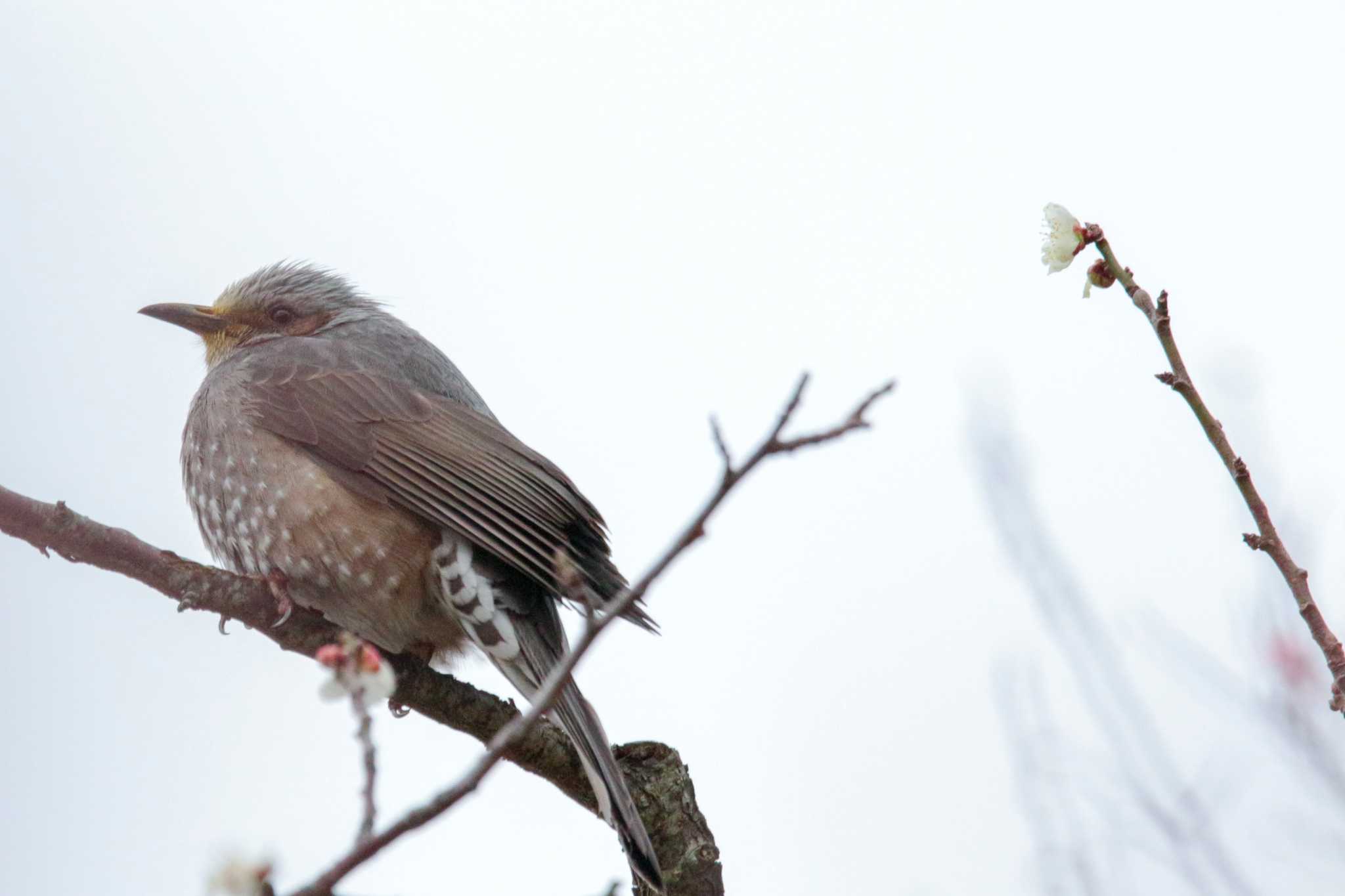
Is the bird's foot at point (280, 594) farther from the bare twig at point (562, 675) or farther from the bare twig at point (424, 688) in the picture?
the bare twig at point (562, 675)

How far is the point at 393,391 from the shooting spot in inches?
210

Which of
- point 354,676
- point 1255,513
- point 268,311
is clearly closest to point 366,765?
point 354,676

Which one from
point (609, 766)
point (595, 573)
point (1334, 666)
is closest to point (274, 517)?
point (595, 573)

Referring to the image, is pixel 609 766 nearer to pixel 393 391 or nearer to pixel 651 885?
pixel 651 885

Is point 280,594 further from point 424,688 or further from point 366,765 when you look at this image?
point 366,765

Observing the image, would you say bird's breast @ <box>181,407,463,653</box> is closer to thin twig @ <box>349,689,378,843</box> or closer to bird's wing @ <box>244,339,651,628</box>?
bird's wing @ <box>244,339,651,628</box>

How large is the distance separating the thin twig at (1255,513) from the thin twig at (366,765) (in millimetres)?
1325

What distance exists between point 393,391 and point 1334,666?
3893 millimetres

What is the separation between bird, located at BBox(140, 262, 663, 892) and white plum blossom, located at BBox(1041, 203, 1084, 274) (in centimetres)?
204

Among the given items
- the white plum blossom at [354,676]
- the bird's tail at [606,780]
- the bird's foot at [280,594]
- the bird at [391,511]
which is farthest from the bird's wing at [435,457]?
the white plum blossom at [354,676]

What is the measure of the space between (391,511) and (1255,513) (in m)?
3.25

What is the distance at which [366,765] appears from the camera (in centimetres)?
214

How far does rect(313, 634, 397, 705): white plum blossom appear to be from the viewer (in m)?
2.28

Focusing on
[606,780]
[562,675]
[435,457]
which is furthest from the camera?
[435,457]
